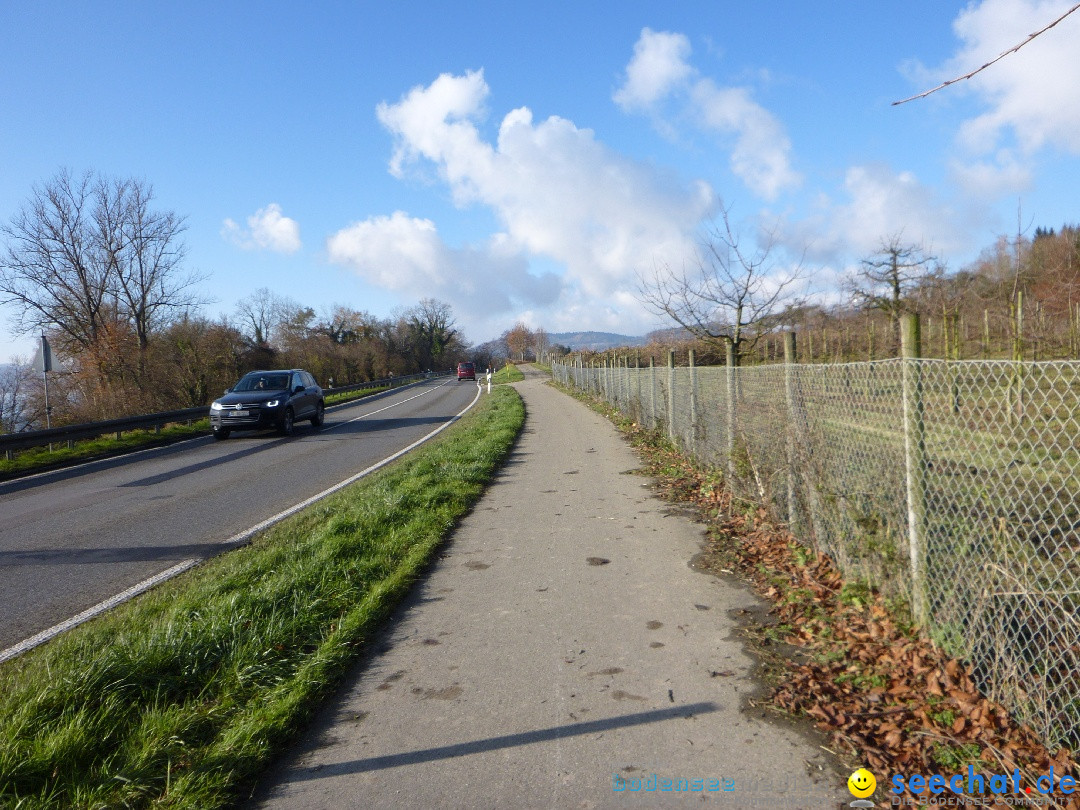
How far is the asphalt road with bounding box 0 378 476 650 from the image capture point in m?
5.74

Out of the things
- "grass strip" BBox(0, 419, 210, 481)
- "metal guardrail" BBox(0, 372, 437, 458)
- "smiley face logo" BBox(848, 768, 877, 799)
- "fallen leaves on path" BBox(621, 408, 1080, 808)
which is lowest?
"smiley face logo" BBox(848, 768, 877, 799)

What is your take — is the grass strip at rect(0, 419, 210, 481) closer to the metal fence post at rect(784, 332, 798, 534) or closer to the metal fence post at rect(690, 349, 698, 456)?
the metal fence post at rect(690, 349, 698, 456)

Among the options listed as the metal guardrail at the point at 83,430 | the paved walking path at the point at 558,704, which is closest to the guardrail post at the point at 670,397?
the paved walking path at the point at 558,704

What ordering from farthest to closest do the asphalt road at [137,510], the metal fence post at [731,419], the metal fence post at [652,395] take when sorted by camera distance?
the metal fence post at [652,395], the metal fence post at [731,419], the asphalt road at [137,510]

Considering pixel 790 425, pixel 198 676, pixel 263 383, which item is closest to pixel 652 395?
pixel 790 425

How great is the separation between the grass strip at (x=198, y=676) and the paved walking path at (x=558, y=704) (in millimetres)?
228

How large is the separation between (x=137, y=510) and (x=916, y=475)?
29.4ft

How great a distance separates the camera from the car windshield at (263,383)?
1906 cm

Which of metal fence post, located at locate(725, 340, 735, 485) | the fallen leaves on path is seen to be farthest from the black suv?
the fallen leaves on path

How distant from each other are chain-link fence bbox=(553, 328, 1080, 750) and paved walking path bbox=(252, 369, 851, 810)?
36.4 inches

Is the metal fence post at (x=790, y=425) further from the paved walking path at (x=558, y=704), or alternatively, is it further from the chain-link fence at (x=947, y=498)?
the paved walking path at (x=558, y=704)

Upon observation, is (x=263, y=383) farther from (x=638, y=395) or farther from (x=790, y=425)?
(x=790, y=425)

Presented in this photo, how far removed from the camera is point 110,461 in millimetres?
15070

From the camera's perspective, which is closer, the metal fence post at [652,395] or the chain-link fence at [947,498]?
the chain-link fence at [947,498]
